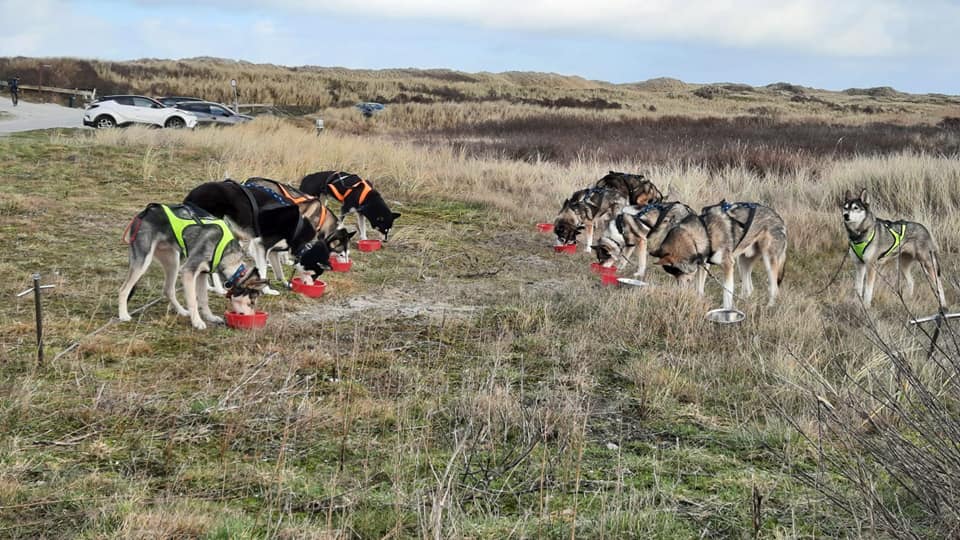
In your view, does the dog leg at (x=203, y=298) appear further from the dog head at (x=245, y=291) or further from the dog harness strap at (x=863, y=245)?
the dog harness strap at (x=863, y=245)

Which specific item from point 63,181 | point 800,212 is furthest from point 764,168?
point 63,181

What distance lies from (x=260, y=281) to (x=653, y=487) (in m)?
3.68

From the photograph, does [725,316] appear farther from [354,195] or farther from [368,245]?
[354,195]

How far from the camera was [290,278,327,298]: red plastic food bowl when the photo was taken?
7732 millimetres

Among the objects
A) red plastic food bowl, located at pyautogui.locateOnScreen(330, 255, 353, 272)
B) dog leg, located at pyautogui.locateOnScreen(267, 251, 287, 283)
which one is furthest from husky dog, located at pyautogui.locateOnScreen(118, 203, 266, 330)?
red plastic food bowl, located at pyautogui.locateOnScreen(330, 255, 353, 272)

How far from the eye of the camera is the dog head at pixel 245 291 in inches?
250

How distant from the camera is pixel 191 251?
6.35m

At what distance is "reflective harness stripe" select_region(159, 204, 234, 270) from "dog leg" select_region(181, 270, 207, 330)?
16cm

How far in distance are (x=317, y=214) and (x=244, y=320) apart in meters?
2.46

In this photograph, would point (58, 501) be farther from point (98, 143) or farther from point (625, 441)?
point (98, 143)

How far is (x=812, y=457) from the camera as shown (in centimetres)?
434

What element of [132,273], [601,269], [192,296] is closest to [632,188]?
[601,269]

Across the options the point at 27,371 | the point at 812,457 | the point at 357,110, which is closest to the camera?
the point at 812,457

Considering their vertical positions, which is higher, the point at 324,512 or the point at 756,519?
the point at 756,519
